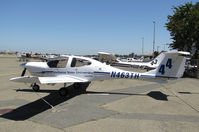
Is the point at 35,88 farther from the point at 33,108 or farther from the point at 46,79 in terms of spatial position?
the point at 33,108

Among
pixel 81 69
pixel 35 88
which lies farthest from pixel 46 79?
pixel 35 88

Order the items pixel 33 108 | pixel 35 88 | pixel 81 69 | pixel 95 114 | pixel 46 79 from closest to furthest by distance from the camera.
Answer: pixel 95 114 → pixel 33 108 → pixel 46 79 → pixel 81 69 → pixel 35 88

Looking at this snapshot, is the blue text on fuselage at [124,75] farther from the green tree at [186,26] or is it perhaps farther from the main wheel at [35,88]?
the green tree at [186,26]

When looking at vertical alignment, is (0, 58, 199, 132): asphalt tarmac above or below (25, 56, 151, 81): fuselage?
below

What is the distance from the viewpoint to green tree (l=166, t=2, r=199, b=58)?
66.4ft

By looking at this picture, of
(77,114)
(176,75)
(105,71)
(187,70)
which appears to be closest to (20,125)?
(77,114)

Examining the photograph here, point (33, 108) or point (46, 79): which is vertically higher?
point (46, 79)

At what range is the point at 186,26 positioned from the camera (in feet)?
68.2

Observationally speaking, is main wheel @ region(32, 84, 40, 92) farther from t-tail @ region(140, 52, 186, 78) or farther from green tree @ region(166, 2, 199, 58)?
green tree @ region(166, 2, 199, 58)

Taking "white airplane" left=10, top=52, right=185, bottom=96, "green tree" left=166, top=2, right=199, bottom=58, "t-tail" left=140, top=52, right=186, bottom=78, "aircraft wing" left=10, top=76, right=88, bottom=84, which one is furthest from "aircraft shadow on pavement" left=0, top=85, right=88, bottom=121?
"green tree" left=166, top=2, right=199, bottom=58

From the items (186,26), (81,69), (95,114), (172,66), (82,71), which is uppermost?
(186,26)

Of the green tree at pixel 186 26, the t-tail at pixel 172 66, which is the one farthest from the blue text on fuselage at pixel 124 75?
the green tree at pixel 186 26

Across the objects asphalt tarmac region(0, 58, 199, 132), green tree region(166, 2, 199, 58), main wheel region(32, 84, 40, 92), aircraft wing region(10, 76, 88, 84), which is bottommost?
asphalt tarmac region(0, 58, 199, 132)

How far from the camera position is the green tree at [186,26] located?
66.4 ft
